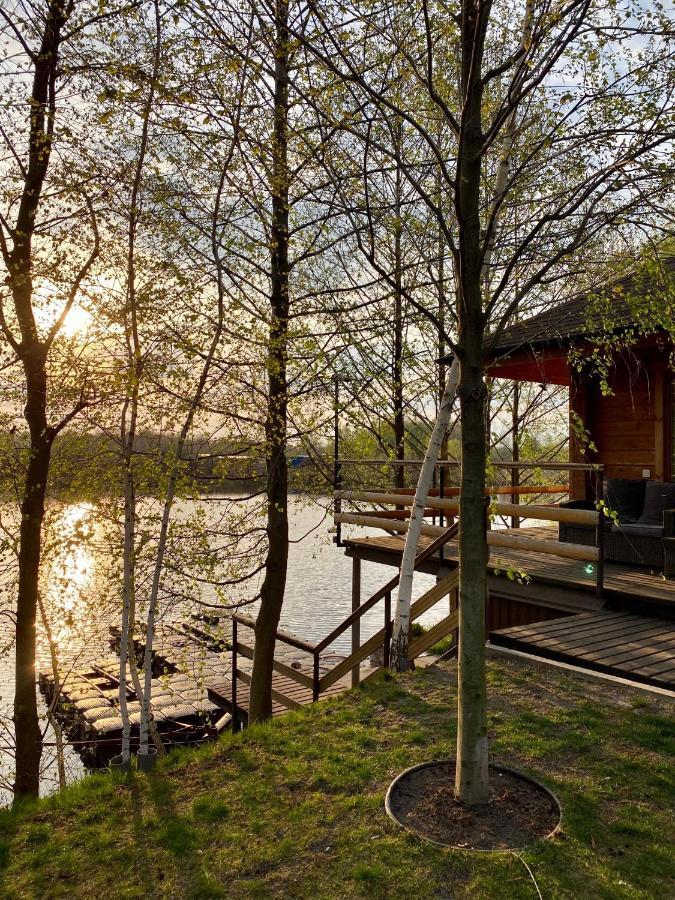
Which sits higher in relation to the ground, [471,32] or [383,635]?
[471,32]

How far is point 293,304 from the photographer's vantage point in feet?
28.8

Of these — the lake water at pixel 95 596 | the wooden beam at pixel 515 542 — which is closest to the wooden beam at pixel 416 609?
the wooden beam at pixel 515 542

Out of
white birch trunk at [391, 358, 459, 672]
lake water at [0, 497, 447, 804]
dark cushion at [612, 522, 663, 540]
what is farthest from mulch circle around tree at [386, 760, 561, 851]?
dark cushion at [612, 522, 663, 540]

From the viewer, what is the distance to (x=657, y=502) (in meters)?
8.30

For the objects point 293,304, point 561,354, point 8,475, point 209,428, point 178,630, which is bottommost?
point 178,630

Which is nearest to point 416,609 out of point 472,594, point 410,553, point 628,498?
point 410,553

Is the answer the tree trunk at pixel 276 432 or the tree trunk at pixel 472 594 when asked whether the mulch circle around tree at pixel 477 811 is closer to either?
the tree trunk at pixel 472 594

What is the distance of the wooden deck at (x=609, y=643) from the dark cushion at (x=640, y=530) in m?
1.43

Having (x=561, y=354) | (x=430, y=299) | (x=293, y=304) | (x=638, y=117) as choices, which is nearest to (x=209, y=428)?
(x=293, y=304)

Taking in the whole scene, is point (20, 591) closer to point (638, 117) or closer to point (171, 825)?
point (171, 825)

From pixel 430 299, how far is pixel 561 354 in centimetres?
635

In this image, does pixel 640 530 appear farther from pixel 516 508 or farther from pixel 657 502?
pixel 516 508

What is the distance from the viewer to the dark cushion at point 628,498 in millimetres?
8844

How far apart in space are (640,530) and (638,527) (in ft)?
0.38
